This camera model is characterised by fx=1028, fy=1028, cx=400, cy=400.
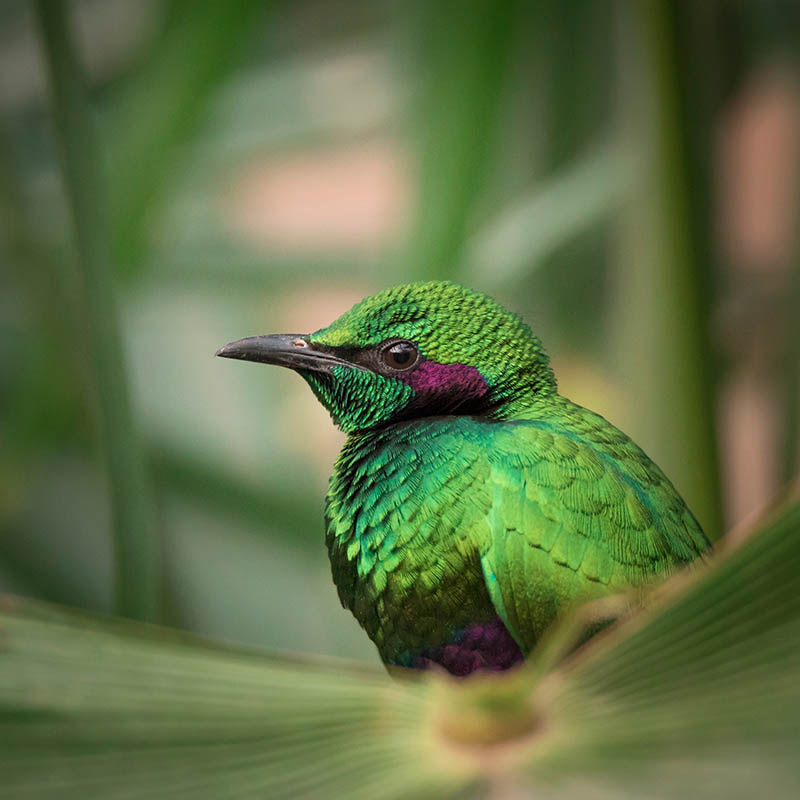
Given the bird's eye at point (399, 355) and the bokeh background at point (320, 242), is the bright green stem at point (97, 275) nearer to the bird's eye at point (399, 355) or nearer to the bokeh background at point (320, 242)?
the bokeh background at point (320, 242)

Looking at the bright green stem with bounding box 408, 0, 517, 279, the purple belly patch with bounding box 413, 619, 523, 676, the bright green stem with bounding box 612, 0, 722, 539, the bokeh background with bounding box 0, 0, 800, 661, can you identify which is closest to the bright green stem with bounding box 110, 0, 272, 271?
the bokeh background with bounding box 0, 0, 800, 661

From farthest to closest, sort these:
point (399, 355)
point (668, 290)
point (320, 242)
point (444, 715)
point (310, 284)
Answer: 1. point (320, 242)
2. point (310, 284)
3. point (668, 290)
4. point (399, 355)
5. point (444, 715)

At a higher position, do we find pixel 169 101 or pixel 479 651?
pixel 169 101

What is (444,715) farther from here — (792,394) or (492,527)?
(792,394)

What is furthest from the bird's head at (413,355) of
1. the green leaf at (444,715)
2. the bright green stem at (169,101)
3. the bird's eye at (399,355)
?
the bright green stem at (169,101)

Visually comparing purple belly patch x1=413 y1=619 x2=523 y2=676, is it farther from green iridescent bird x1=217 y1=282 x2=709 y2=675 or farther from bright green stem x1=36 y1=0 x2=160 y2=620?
bright green stem x1=36 y1=0 x2=160 y2=620

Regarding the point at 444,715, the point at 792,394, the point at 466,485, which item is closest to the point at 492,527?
the point at 466,485
